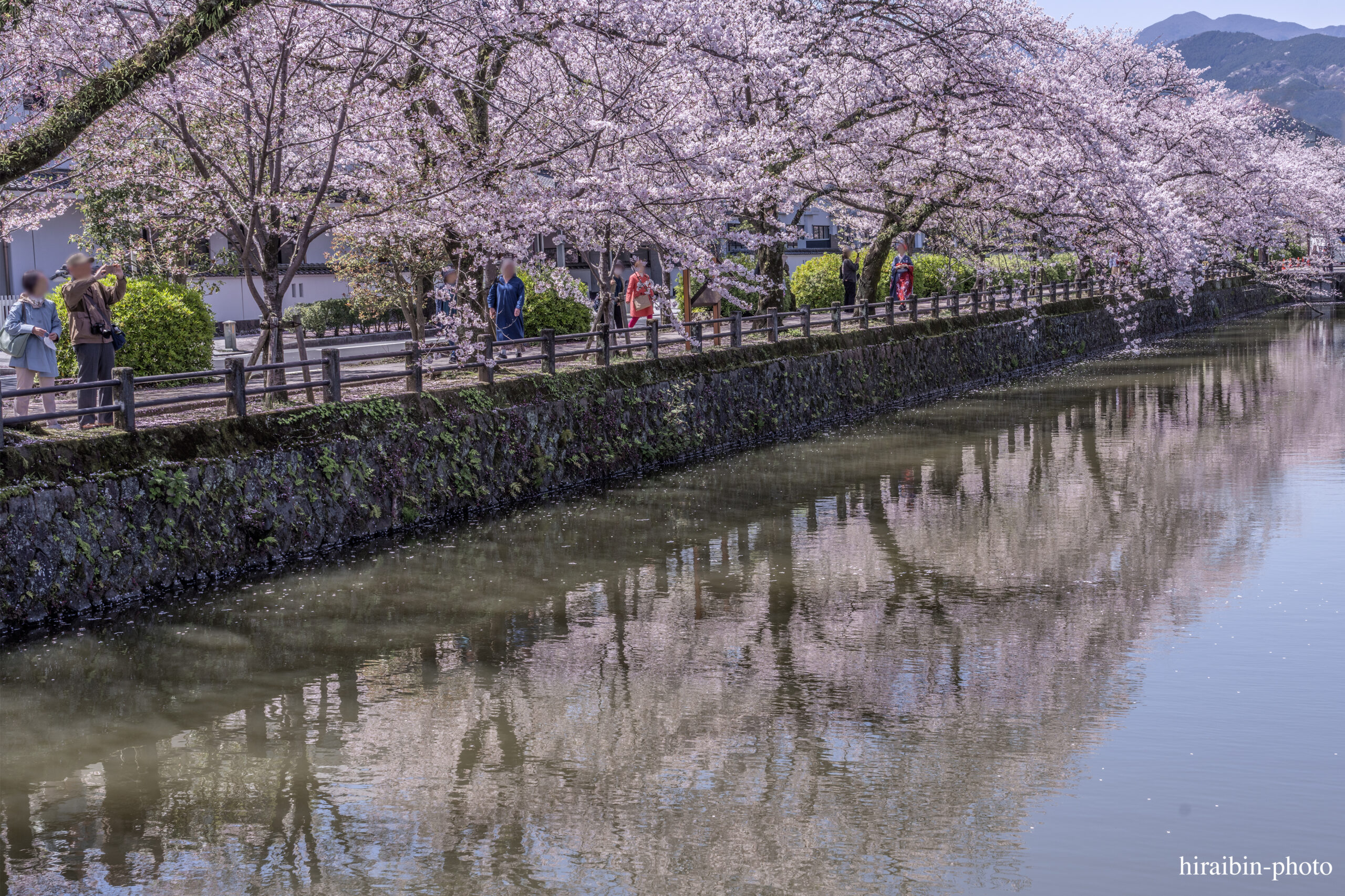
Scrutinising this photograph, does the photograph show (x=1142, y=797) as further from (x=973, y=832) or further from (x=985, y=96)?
(x=985, y=96)

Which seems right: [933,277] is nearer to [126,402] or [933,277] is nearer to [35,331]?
[35,331]

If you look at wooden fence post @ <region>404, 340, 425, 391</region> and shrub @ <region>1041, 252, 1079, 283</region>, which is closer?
wooden fence post @ <region>404, 340, 425, 391</region>

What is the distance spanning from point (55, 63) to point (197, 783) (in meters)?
10.3

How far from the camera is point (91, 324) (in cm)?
1398

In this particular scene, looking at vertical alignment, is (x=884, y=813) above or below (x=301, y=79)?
below

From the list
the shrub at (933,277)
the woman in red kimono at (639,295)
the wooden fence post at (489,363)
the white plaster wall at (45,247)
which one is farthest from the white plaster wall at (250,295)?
the wooden fence post at (489,363)

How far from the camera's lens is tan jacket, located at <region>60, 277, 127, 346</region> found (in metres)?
13.9

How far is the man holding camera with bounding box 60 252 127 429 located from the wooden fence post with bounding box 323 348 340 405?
84.8 inches

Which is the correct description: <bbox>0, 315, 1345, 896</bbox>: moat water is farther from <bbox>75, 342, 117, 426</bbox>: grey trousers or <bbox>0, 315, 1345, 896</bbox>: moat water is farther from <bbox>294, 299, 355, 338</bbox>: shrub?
<bbox>294, 299, 355, 338</bbox>: shrub

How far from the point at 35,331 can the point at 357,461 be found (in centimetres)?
346

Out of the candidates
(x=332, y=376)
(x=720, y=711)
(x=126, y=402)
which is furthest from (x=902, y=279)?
(x=720, y=711)

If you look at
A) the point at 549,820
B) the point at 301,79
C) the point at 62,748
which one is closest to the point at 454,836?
the point at 549,820

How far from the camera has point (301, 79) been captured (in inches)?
643

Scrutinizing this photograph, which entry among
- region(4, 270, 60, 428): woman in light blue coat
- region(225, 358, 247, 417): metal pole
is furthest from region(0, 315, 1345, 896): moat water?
region(4, 270, 60, 428): woman in light blue coat
